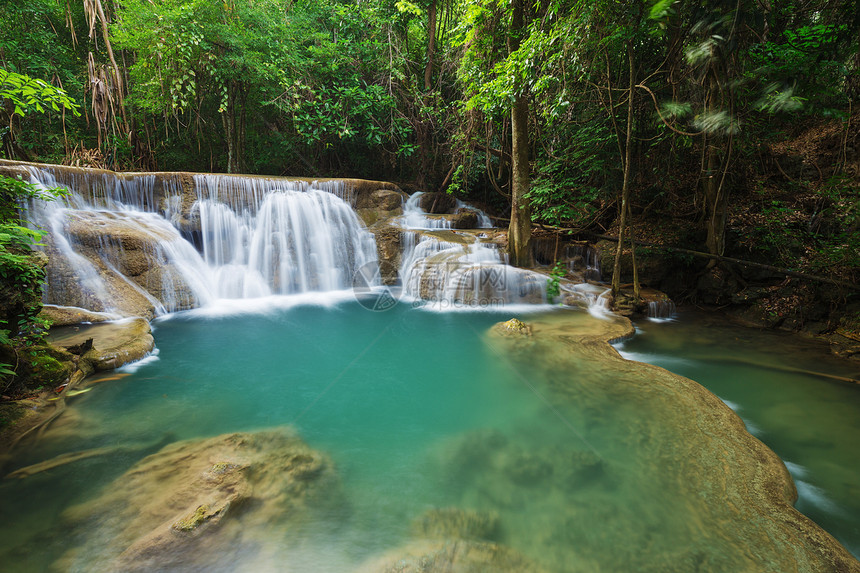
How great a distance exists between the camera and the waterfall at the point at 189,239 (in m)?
6.27

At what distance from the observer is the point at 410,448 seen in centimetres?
316

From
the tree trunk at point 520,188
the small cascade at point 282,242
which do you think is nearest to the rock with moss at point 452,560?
the tree trunk at point 520,188

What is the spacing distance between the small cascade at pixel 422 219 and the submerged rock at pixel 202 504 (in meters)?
8.08

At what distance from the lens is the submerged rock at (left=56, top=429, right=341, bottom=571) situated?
Result: 2016 millimetres

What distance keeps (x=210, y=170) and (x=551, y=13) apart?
46.4 ft

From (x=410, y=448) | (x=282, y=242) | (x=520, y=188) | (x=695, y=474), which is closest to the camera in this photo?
(x=695, y=474)

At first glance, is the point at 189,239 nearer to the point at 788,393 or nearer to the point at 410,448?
the point at 410,448

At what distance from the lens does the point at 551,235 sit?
9344mm

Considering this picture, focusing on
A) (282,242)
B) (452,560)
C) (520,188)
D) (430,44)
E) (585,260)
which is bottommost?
(452,560)

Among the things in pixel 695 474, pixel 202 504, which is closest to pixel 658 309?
pixel 695 474

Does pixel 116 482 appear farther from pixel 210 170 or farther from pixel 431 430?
pixel 210 170

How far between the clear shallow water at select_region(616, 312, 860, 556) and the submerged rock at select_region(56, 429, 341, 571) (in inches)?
140

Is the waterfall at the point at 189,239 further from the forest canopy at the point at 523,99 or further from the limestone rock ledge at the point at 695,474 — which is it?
the limestone rock ledge at the point at 695,474

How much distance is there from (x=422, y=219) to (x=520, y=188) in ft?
12.7
